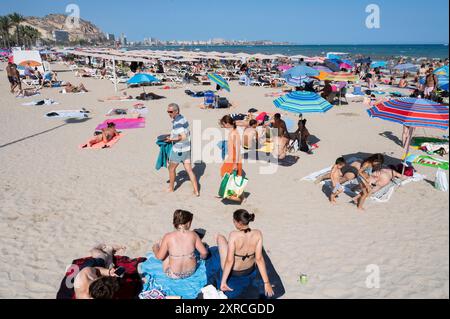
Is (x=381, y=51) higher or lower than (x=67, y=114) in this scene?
higher

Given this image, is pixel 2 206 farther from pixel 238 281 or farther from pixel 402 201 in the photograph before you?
pixel 402 201

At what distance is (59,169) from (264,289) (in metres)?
5.77

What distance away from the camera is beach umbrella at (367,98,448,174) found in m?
5.05

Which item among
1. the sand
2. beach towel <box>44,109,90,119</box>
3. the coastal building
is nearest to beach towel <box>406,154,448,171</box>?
the sand

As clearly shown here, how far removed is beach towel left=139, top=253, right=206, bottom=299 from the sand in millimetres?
511

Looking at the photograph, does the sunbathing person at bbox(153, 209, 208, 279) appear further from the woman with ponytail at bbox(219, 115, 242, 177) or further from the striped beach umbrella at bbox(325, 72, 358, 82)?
the striped beach umbrella at bbox(325, 72, 358, 82)

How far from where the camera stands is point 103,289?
270cm

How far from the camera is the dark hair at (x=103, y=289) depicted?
269cm

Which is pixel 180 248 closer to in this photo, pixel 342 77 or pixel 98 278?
pixel 98 278

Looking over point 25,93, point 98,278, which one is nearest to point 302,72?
point 98,278

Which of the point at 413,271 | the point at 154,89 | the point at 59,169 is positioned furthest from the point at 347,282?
the point at 154,89

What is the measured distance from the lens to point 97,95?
1723 centimetres

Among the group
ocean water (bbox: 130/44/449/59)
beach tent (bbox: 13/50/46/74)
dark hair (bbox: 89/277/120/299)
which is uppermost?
ocean water (bbox: 130/44/449/59)

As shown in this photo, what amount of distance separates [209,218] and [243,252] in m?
1.93
